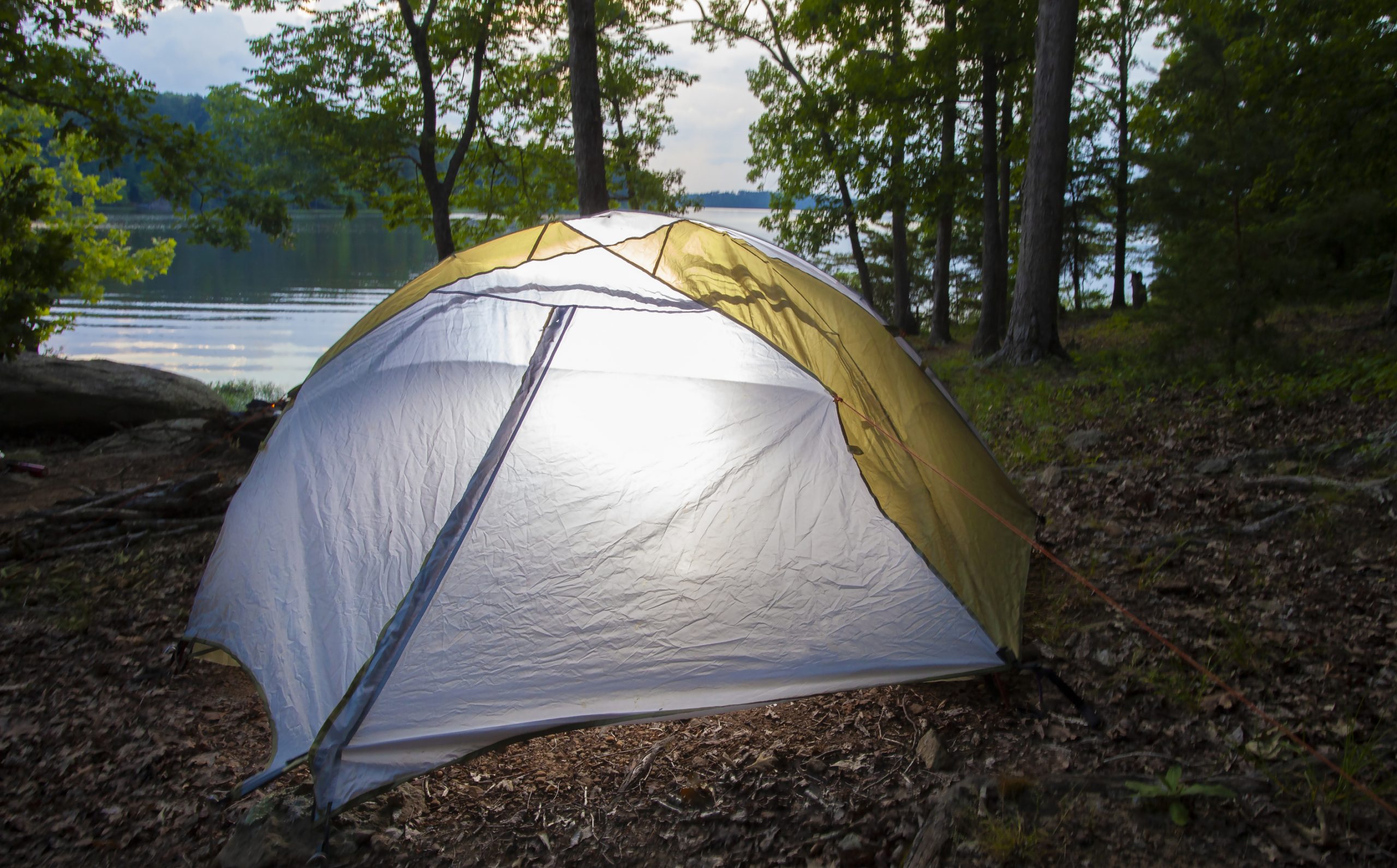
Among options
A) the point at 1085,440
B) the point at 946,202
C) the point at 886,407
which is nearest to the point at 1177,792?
the point at 886,407

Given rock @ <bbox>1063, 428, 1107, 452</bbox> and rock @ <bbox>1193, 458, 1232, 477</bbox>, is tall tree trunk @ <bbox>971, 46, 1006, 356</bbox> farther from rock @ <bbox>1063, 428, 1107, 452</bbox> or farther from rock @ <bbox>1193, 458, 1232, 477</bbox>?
rock @ <bbox>1193, 458, 1232, 477</bbox>

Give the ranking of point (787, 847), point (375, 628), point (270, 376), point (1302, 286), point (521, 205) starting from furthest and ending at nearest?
point (270, 376) → point (521, 205) → point (1302, 286) → point (375, 628) → point (787, 847)

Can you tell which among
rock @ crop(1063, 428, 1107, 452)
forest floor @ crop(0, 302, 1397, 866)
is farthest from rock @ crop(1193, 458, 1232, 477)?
rock @ crop(1063, 428, 1107, 452)

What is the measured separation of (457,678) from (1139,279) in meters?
23.3

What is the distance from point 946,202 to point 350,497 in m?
12.6

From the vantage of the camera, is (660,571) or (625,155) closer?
(660,571)

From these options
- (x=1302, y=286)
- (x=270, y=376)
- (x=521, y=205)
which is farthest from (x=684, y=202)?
(x=1302, y=286)

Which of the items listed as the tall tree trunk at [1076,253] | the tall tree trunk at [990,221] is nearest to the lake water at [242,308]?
the tall tree trunk at [990,221]

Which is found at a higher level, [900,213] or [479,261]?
[900,213]

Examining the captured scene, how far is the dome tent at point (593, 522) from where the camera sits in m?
2.82

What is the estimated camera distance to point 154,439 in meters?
8.66

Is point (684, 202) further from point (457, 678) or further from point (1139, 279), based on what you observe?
point (457, 678)

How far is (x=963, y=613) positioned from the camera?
309 centimetres

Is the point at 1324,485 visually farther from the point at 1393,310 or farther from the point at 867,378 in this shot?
the point at 1393,310
